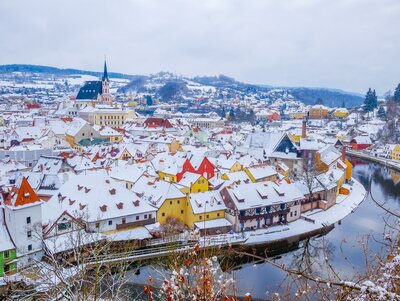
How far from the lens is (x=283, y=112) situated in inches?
4183

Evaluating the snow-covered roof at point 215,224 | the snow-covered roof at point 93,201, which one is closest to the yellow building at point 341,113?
the snow-covered roof at point 215,224

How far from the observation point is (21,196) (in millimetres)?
15938

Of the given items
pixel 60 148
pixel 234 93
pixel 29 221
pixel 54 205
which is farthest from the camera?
pixel 234 93

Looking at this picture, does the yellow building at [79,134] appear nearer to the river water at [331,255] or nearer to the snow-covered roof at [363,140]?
the river water at [331,255]

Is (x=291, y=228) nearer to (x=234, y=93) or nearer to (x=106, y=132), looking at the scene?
(x=106, y=132)

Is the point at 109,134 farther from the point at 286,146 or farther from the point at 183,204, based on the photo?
the point at 183,204

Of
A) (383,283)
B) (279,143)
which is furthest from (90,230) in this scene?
(279,143)

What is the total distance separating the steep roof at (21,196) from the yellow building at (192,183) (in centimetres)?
982

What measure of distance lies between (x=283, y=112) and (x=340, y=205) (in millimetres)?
82315

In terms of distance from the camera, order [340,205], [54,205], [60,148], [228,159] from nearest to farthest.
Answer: [54,205]
[340,205]
[228,159]
[60,148]

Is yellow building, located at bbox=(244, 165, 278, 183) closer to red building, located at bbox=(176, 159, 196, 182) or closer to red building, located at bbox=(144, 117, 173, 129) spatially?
red building, located at bbox=(176, 159, 196, 182)

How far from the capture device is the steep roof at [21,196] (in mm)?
15836

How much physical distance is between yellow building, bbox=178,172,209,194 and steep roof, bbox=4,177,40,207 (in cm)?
982

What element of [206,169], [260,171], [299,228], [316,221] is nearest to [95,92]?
[206,169]
